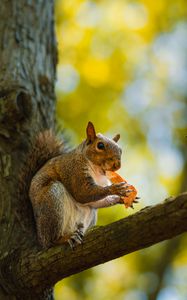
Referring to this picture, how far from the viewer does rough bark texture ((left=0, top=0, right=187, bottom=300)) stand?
96.1 inches

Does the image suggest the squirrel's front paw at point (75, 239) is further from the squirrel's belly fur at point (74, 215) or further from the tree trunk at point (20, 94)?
the tree trunk at point (20, 94)

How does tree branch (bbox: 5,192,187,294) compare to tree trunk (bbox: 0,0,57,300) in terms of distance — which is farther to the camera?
tree trunk (bbox: 0,0,57,300)

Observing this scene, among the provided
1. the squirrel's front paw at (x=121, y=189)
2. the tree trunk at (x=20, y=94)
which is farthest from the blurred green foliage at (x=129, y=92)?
the squirrel's front paw at (x=121, y=189)

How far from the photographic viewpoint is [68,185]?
3420 mm

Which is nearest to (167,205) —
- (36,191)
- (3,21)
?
(36,191)

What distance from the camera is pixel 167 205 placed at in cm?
235

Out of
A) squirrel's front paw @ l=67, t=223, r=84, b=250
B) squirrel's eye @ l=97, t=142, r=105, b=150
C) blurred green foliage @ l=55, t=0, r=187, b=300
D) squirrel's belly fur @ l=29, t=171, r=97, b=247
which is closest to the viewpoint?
squirrel's front paw @ l=67, t=223, r=84, b=250

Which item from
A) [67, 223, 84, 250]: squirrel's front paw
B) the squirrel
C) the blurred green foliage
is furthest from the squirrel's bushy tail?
the blurred green foliage

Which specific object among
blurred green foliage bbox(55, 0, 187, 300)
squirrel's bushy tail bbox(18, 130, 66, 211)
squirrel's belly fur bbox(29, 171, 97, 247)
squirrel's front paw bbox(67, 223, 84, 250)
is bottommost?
squirrel's front paw bbox(67, 223, 84, 250)

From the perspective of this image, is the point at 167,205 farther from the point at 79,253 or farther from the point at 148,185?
the point at 148,185

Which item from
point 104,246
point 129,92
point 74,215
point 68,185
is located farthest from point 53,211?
point 129,92

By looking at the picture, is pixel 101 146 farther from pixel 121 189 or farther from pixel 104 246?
pixel 104 246

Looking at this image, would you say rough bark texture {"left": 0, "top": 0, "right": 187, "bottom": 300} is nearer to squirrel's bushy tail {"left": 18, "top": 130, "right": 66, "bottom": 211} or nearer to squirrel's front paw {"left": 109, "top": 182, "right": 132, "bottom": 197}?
squirrel's bushy tail {"left": 18, "top": 130, "right": 66, "bottom": 211}

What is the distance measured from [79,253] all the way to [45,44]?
202 centimetres
